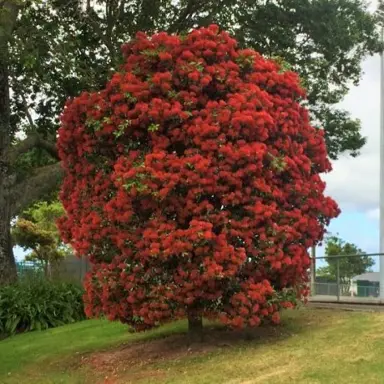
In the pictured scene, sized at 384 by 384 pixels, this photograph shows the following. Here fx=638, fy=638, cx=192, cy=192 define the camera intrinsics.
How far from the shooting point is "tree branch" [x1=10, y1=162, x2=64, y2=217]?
16844 millimetres

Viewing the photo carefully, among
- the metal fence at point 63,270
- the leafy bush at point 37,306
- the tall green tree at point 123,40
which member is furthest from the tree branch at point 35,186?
the metal fence at point 63,270

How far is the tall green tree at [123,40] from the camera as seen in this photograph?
1603cm

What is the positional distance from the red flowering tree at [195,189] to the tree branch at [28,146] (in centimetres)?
723

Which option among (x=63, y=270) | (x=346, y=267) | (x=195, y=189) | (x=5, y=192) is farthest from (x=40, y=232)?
(x=195, y=189)

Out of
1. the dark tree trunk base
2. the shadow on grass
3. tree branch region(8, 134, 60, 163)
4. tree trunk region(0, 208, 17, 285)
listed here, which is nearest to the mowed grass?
the shadow on grass

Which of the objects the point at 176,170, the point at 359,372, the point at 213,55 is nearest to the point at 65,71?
the point at 213,55

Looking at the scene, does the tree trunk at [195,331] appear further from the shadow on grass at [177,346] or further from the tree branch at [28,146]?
the tree branch at [28,146]

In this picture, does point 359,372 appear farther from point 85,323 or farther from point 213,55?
point 85,323

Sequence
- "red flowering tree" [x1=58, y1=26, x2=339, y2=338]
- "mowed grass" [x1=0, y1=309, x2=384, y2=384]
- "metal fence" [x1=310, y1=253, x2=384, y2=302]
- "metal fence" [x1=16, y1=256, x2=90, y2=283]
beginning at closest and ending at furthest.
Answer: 1. "mowed grass" [x1=0, y1=309, x2=384, y2=384]
2. "red flowering tree" [x1=58, y1=26, x2=339, y2=338]
3. "metal fence" [x1=310, y1=253, x2=384, y2=302]
4. "metal fence" [x1=16, y1=256, x2=90, y2=283]

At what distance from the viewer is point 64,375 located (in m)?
9.49

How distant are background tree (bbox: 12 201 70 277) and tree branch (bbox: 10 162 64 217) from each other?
13.1 m

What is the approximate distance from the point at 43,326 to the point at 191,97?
855 centimetres

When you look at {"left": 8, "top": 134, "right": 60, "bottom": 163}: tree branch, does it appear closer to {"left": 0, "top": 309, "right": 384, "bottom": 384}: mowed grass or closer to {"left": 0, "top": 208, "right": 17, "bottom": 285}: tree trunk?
{"left": 0, "top": 208, "right": 17, "bottom": 285}: tree trunk

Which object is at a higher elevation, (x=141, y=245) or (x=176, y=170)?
(x=176, y=170)
